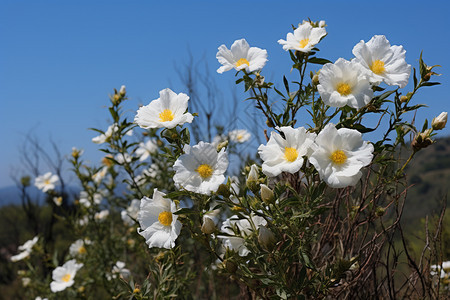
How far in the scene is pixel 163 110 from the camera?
4.40ft

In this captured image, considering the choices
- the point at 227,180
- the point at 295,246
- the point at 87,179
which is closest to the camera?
the point at 227,180

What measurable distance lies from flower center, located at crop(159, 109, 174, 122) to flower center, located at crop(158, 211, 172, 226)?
0.88 ft

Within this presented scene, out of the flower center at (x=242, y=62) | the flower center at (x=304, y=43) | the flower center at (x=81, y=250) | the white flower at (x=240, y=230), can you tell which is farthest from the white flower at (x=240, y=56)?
the flower center at (x=81, y=250)

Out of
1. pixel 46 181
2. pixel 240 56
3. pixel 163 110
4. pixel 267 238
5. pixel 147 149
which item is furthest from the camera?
pixel 46 181

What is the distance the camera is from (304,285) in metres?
1.28

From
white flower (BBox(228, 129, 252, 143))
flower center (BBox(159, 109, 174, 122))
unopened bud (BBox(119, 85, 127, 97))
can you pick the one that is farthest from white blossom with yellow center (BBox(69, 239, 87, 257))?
flower center (BBox(159, 109, 174, 122))

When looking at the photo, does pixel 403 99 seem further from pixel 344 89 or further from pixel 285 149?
pixel 285 149

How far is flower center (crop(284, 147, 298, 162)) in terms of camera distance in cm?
116

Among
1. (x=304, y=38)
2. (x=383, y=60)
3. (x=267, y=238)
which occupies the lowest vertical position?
(x=267, y=238)

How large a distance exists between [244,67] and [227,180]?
37cm

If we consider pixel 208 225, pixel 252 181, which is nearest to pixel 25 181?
pixel 208 225

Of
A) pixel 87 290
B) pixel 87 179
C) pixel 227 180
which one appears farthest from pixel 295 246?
pixel 87 290

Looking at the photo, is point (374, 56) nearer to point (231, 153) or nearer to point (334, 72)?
point (334, 72)

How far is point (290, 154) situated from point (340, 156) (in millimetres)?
124
